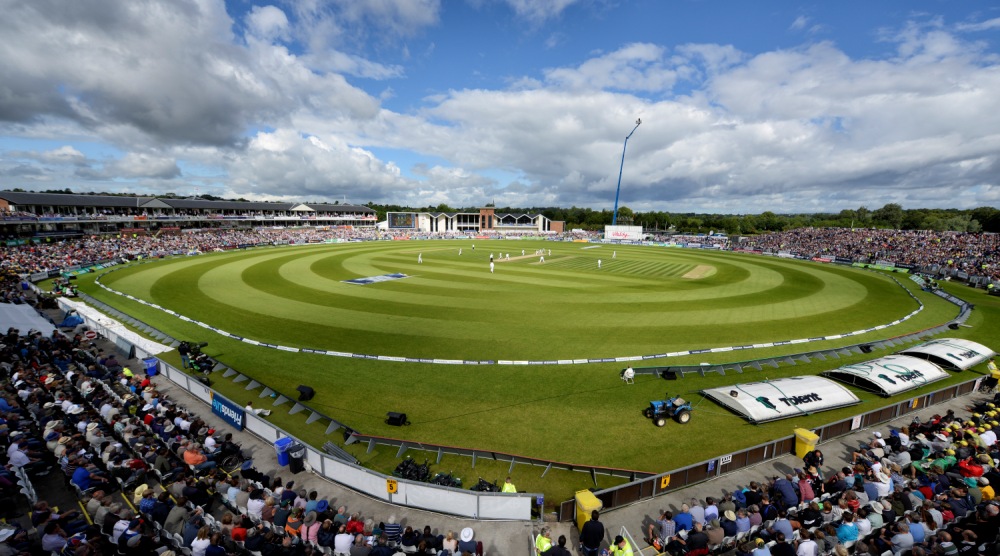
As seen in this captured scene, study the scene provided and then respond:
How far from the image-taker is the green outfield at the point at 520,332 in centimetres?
1437

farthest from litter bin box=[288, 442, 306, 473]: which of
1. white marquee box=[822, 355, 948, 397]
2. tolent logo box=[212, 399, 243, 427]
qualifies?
white marquee box=[822, 355, 948, 397]

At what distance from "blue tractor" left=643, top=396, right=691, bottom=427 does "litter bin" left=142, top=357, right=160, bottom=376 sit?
20.7 metres

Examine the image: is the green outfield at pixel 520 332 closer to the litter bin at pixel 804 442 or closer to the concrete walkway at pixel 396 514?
the litter bin at pixel 804 442

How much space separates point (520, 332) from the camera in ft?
81.7

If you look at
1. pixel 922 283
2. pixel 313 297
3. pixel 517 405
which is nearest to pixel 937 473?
pixel 517 405

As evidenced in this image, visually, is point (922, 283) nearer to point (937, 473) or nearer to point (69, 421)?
point (937, 473)

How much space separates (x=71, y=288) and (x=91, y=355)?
80.8 ft

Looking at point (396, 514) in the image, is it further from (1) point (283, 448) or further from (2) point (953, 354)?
(2) point (953, 354)

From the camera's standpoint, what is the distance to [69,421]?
12.3 meters

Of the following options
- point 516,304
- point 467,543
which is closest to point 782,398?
point 467,543

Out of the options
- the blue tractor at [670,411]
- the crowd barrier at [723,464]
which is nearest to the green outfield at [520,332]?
the blue tractor at [670,411]

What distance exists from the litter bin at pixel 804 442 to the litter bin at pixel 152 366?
971 inches

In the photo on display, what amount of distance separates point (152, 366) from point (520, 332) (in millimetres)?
17917

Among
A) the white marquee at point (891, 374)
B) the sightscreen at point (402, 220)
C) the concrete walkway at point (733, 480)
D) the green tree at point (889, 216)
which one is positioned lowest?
the concrete walkway at point (733, 480)
